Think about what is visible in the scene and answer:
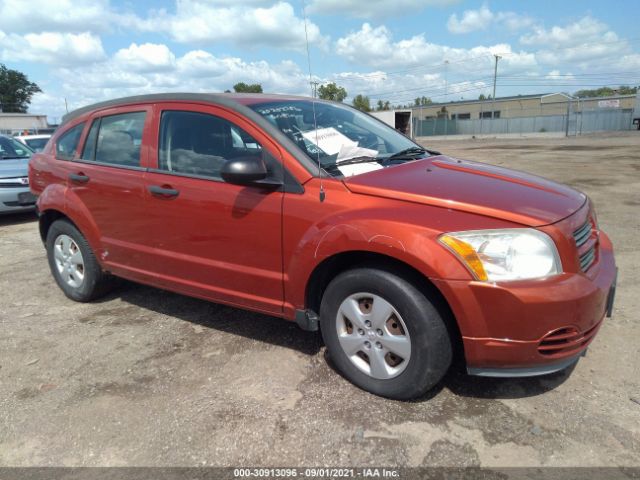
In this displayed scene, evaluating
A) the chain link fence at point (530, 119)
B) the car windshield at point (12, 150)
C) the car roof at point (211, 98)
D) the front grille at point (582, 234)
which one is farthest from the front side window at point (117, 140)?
the chain link fence at point (530, 119)

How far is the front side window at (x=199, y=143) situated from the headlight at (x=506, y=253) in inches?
54.7

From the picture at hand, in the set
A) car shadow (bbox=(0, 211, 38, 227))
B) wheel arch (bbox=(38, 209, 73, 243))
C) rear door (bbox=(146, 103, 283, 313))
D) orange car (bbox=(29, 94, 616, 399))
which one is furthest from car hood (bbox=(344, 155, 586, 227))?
car shadow (bbox=(0, 211, 38, 227))

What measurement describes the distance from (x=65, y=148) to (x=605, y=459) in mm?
4509

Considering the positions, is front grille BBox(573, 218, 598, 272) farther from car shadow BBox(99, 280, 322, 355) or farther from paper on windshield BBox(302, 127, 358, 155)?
car shadow BBox(99, 280, 322, 355)

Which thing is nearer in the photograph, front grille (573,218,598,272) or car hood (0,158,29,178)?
front grille (573,218,598,272)

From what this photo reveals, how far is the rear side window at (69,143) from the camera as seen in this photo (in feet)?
13.8

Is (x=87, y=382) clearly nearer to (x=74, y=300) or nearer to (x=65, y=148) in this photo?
(x=74, y=300)

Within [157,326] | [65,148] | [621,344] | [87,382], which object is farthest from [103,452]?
[621,344]

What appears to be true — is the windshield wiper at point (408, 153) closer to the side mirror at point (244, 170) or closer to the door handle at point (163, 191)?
the side mirror at point (244, 170)

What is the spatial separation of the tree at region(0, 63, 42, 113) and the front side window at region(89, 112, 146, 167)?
116 meters

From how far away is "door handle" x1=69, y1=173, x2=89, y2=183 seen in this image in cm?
392

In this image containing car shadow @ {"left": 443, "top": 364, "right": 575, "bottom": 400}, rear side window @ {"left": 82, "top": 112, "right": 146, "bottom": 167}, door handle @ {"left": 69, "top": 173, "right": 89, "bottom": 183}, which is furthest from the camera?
door handle @ {"left": 69, "top": 173, "right": 89, "bottom": 183}

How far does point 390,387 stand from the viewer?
2660 millimetres

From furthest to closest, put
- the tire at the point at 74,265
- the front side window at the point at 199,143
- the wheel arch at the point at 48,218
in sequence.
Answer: the wheel arch at the point at 48,218, the tire at the point at 74,265, the front side window at the point at 199,143
